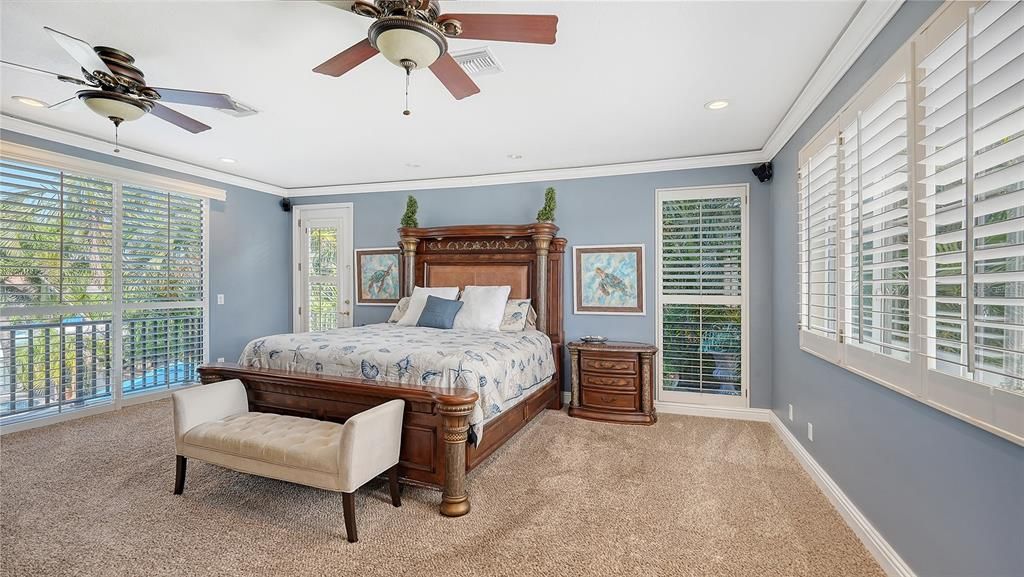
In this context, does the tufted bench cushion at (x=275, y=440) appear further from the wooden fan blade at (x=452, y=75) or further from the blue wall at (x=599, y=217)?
the blue wall at (x=599, y=217)

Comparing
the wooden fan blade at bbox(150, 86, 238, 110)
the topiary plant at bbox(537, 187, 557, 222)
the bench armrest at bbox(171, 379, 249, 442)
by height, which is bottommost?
the bench armrest at bbox(171, 379, 249, 442)

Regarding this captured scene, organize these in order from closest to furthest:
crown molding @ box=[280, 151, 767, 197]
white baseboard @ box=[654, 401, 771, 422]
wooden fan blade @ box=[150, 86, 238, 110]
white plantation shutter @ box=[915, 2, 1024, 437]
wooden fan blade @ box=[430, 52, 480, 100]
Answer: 1. white plantation shutter @ box=[915, 2, 1024, 437]
2. wooden fan blade @ box=[430, 52, 480, 100]
3. wooden fan blade @ box=[150, 86, 238, 110]
4. white baseboard @ box=[654, 401, 771, 422]
5. crown molding @ box=[280, 151, 767, 197]

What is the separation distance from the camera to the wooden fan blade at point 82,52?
197cm

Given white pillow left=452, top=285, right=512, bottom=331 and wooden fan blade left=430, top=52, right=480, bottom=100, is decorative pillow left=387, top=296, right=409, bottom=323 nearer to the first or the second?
white pillow left=452, top=285, right=512, bottom=331

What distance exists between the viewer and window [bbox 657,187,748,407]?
425 centimetres

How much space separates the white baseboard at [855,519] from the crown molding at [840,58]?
7.55 ft

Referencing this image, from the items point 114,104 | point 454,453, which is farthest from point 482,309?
point 114,104

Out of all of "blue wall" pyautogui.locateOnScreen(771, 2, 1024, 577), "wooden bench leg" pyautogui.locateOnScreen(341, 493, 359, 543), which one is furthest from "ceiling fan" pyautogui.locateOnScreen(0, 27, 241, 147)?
"blue wall" pyautogui.locateOnScreen(771, 2, 1024, 577)

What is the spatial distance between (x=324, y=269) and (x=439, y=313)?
254 cm

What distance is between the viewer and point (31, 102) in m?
3.20

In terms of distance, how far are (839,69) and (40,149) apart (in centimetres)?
588

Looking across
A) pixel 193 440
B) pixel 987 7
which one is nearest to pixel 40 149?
pixel 193 440

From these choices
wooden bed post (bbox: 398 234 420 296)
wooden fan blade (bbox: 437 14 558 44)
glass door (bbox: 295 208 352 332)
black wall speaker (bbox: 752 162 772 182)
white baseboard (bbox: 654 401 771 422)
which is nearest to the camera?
wooden fan blade (bbox: 437 14 558 44)

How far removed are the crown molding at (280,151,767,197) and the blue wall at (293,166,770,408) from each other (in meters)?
0.06
